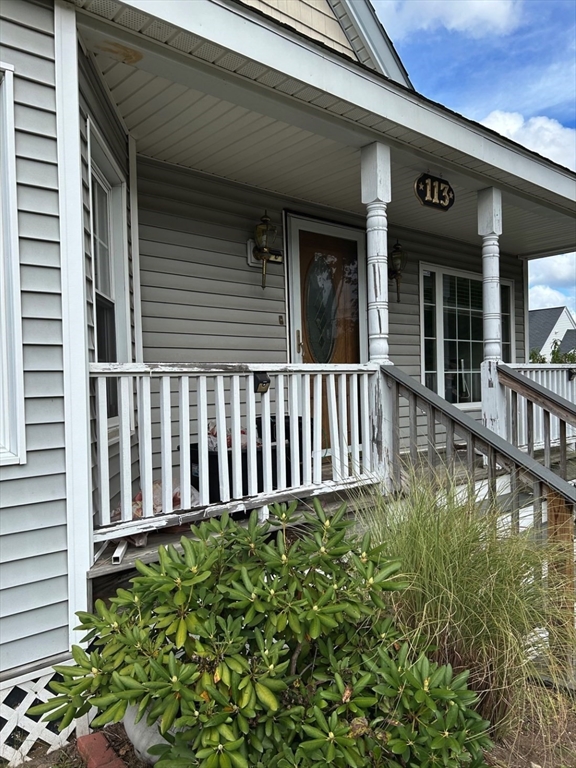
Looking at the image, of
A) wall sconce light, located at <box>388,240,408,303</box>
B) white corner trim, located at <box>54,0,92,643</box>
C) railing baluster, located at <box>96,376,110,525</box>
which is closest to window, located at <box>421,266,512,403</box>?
wall sconce light, located at <box>388,240,408,303</box>

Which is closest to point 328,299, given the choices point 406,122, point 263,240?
point 263,240

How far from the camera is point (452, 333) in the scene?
641 cm

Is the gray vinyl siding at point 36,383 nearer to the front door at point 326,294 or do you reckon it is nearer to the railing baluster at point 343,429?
the railing baluster at point 343,429

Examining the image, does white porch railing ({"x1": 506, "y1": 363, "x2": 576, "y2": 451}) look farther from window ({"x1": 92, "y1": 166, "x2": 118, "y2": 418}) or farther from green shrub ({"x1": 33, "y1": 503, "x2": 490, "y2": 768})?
green shrub ({"x1": 33, "y1": 503, "x2": 490, "y2": 768})

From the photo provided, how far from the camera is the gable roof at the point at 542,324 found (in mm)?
26859

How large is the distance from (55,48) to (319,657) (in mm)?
2492

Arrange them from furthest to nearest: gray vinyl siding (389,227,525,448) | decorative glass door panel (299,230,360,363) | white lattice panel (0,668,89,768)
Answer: gray vinyl siding (389,227,525,448), decorative glass door panel (299,230,360,363), white lattice panel (0,668,89,768)

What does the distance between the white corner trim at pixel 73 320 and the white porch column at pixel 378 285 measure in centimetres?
183

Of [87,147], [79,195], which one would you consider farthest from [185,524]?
[87,147]

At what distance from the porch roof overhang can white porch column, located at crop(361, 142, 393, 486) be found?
188 millimetres

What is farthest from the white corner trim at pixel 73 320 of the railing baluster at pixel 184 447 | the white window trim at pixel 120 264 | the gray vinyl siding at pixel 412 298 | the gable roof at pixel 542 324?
the gable roof at pixel 542 324

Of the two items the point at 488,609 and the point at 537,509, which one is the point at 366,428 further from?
the point at 488,609

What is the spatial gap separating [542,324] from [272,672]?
29694mm

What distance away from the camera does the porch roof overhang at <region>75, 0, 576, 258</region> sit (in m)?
2.41
